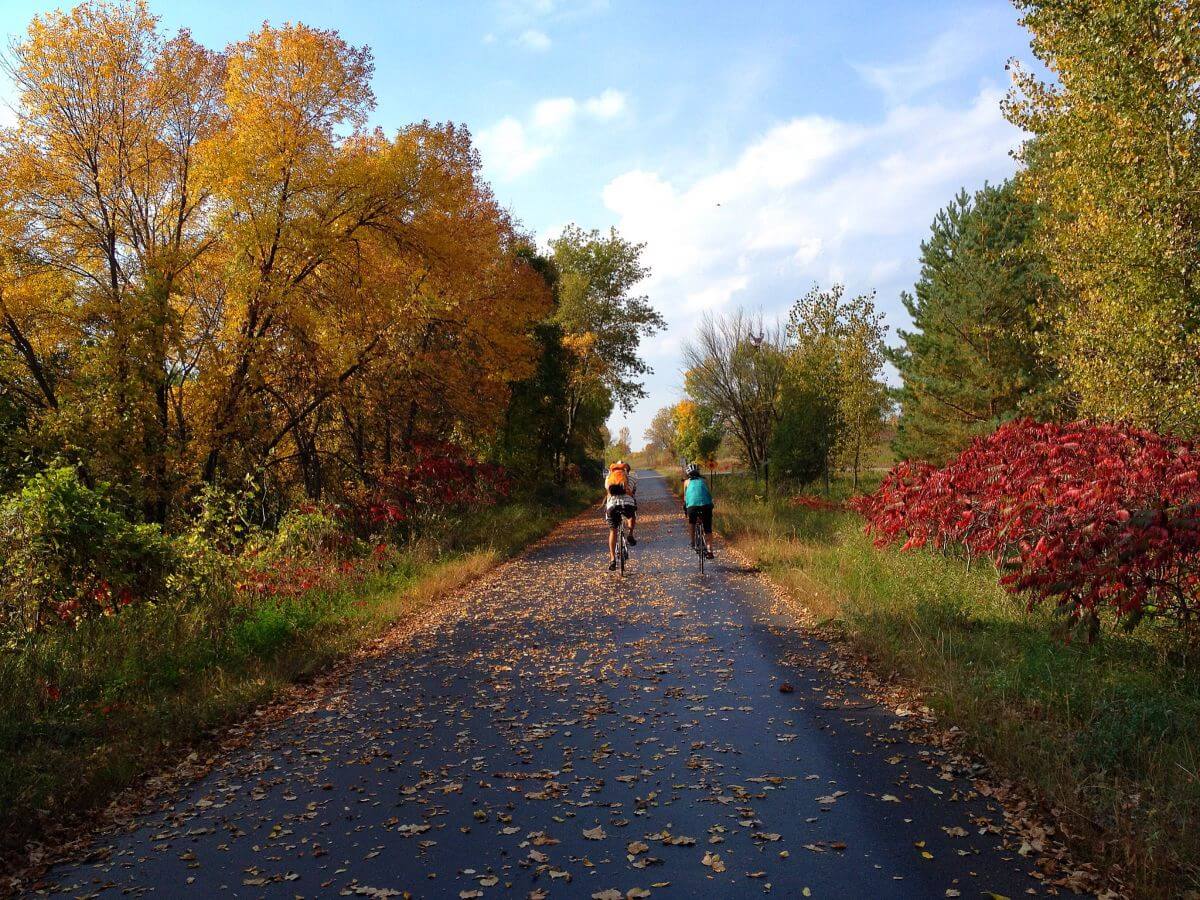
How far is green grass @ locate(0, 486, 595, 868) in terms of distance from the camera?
531cm

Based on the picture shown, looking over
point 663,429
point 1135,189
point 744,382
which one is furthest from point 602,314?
point 663,429

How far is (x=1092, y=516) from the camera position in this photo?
594cm

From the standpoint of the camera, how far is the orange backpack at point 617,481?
14922mm

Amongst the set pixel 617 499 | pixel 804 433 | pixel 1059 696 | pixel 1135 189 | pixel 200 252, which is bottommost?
pixel 1059 696

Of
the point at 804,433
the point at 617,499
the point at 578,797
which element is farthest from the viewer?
the point at 804,433

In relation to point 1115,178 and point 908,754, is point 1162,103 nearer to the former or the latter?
point 1115,178

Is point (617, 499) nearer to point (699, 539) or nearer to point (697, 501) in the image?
point (697, 501)

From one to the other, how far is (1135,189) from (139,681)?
43.8 ft

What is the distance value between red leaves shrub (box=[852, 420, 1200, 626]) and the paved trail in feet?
5.40

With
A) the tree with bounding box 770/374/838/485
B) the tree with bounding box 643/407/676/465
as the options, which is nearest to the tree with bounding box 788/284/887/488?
the tree with bounding box 770/374/838/485

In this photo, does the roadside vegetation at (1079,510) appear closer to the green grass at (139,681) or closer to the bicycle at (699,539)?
the bicycle at (699,539)

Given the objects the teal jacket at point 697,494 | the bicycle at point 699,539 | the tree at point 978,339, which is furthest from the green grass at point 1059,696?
the tree at point 978,339

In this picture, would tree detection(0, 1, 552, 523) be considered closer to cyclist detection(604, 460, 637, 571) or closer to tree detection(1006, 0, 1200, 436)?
cyclist detection(604, 460, 637, 571)

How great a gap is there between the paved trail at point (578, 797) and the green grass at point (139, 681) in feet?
2.08
